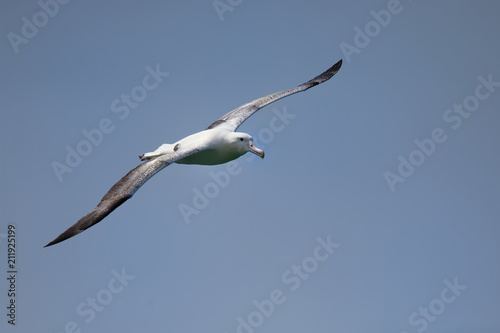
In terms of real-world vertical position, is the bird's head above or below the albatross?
below

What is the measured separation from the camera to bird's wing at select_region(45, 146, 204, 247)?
664 inches

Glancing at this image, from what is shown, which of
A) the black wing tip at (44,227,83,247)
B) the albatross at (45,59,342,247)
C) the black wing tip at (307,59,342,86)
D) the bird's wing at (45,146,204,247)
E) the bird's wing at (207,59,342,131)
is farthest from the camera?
the black wing tip at (307,59,342,86)

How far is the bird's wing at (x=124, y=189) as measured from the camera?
664 inches

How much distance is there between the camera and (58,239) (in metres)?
16.2

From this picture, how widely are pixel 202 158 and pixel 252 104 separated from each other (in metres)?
4.66

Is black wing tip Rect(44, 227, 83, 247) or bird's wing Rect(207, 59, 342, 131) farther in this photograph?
bird's wing Rect(207, 59, 342, 131)

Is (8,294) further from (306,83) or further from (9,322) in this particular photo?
(306,83)

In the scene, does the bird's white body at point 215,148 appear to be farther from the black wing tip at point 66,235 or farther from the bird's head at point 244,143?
the black wing tip at point 66,235

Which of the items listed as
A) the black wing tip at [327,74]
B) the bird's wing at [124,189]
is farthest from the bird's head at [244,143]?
the black wing tip at [327,74]

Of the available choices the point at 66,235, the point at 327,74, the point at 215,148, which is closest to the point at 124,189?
the point at 66,235

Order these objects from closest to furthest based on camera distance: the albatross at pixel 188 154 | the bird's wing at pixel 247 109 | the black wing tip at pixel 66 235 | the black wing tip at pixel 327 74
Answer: the black wing tip at pixel 66 235, the albatross at pixel 188 154, the bird's wing at pixel 247 109, the black wing tip at pixel 327 74

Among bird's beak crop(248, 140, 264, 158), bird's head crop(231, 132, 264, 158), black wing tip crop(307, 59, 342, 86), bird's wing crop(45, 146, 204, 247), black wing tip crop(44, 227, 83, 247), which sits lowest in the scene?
bird's beak crop(248, 140, 264, 158)

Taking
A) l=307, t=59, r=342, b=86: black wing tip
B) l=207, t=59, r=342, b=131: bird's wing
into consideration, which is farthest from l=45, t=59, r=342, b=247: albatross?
l=307, t=59, r=342, b=86: black wing tip

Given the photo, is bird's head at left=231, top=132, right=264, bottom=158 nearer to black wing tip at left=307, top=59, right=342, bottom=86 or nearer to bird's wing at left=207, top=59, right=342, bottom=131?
bird's wing at left=207, top=59, right=342, bottom=131
